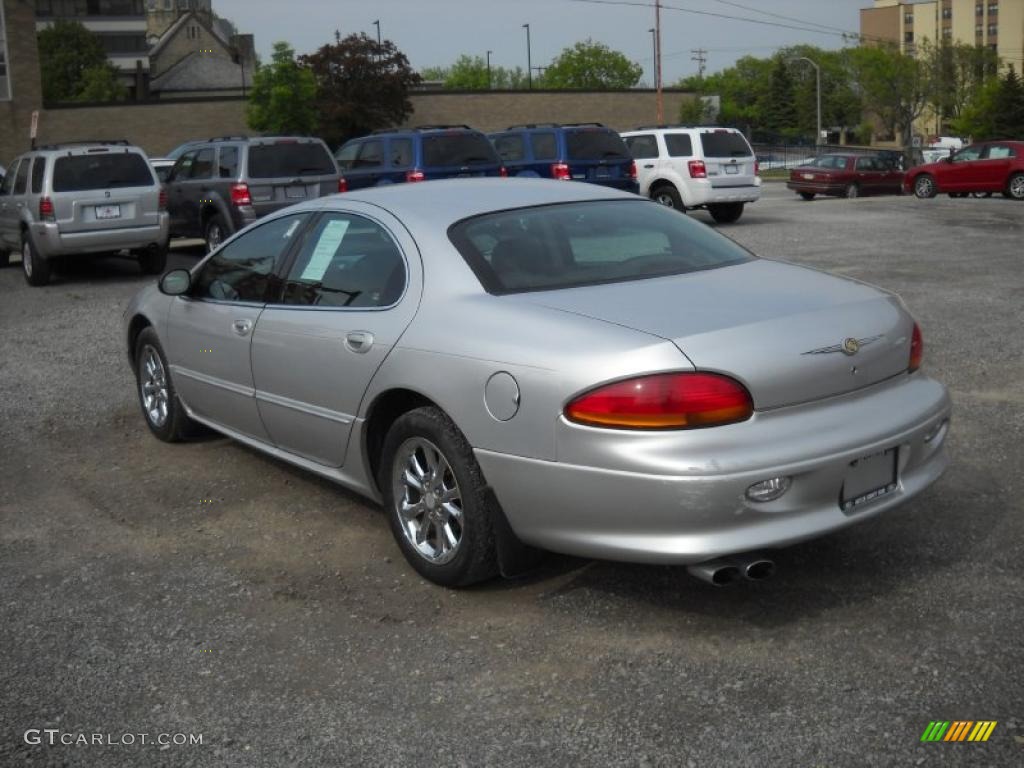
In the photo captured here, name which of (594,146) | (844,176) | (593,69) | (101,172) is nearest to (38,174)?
(101,172)

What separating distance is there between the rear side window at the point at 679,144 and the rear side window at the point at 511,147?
3289 millimetres

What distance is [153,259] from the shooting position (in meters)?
16.8

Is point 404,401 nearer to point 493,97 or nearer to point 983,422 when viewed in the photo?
point 983,422

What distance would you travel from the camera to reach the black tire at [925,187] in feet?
95.7

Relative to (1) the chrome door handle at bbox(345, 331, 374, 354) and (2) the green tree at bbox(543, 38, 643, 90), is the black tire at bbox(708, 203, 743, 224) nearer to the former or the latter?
(1) the chrome door handle at bbox(345, 331, 374, 354)

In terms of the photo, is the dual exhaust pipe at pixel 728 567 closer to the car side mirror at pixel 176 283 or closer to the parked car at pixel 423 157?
the car side mirror at pixel 176 283

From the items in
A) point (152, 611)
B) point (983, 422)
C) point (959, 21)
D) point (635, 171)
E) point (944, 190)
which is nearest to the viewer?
point (152, 611)

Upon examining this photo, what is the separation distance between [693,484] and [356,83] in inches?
2129

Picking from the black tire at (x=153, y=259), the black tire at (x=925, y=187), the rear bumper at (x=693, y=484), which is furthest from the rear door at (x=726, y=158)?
the rear bumper at (x=693, y=484)

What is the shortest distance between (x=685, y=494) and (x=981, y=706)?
3.53ft

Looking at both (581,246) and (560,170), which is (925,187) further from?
(581,246)

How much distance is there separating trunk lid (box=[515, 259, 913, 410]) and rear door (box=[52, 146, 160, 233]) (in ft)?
41.1

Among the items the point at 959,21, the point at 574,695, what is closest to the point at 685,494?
the point at 574,695

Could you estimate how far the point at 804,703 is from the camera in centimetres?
366
